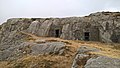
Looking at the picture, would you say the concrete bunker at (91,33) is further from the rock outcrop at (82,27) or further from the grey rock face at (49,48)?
the grey rock face at (49,48)

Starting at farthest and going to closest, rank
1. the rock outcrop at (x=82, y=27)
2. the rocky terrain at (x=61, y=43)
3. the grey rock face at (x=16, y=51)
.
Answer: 1. the rock outcrop at (x=82, y=27)
2. the grey rock face at (x=16, y=51)
3. the rocky terrain at (x=61, y=43)

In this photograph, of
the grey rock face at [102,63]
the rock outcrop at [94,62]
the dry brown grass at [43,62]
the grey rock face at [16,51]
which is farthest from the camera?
the grey rock face at [16,51]

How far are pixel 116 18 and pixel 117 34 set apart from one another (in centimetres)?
260

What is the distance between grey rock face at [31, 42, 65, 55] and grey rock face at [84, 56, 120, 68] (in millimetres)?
6507

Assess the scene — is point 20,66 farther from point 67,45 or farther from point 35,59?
point 67,45

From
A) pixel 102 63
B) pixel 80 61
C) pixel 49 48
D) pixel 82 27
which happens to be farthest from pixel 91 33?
pixel 102 63

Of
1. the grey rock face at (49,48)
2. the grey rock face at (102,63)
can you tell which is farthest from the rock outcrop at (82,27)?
the grey rock face at (102,63)

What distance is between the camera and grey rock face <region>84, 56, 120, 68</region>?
20188mm

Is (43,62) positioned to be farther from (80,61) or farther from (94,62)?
(94,62)

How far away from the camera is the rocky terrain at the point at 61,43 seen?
2383 cm

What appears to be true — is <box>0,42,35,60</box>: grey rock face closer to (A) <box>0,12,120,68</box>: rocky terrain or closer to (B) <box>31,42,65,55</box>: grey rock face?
(A) <box>0,12,120,68</box>: rocky terrain

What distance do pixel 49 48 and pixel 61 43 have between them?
1706mm

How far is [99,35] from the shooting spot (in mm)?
38906

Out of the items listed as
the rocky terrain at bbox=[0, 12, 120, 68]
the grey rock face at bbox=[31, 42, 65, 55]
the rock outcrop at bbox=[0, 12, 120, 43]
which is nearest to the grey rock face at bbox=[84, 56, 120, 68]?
the rocky terrain at bbox=[0, 12, 120, 68]
